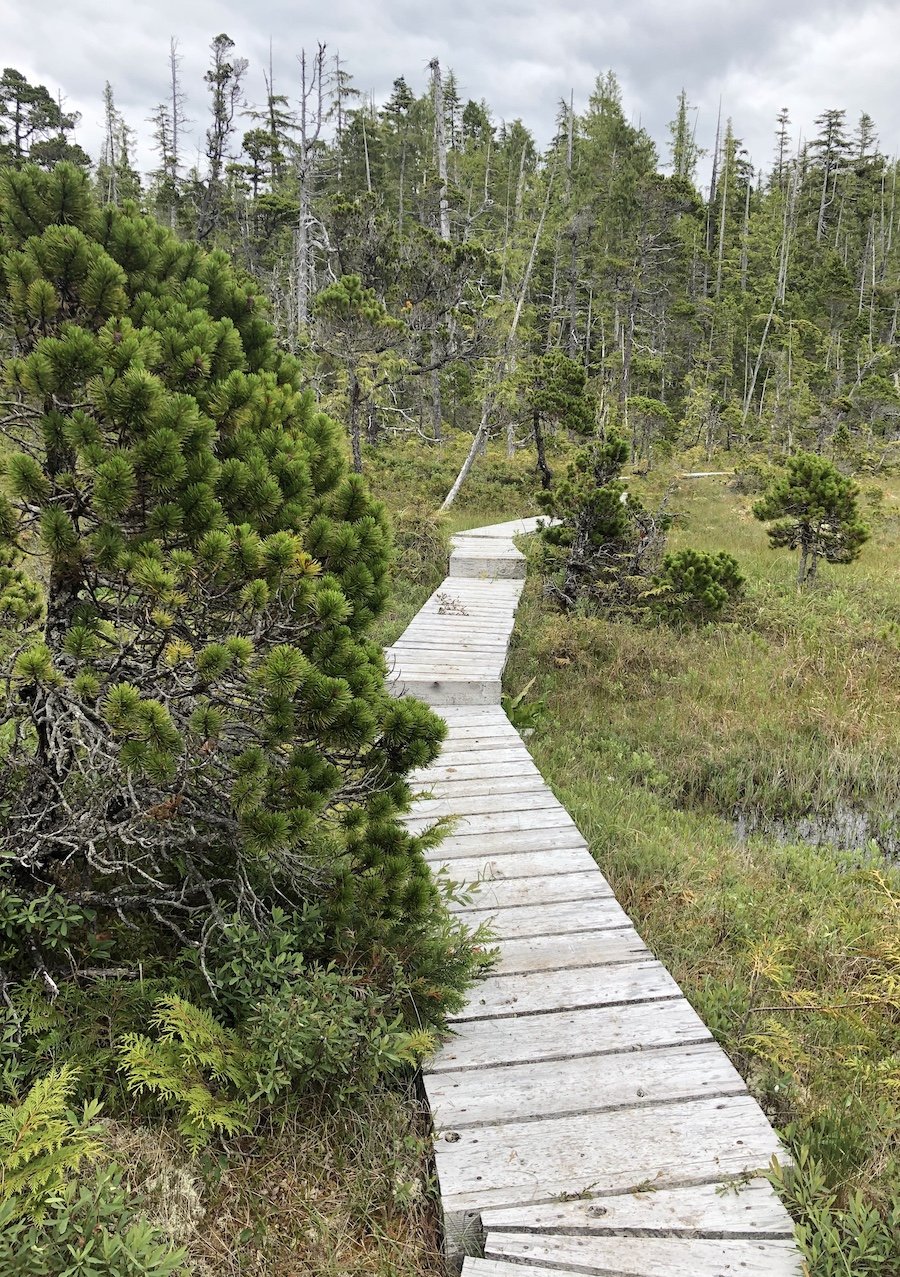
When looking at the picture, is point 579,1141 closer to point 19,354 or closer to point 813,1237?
point 813,1237

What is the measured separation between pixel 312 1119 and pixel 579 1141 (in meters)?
0.79

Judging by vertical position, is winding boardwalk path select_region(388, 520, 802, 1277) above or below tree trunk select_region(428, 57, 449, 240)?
below

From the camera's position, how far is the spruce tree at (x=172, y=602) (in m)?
1.97

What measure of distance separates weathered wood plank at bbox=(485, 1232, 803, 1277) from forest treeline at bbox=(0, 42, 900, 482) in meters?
10.5

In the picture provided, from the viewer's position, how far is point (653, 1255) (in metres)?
1.82

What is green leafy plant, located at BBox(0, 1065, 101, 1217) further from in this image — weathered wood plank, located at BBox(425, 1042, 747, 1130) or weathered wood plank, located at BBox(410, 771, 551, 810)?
weathered wood plank, located at BBox(410, 771, 551, 810)

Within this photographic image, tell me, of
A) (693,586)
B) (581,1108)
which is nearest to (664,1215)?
(581,1108)

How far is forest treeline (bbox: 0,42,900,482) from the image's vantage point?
1473 cm

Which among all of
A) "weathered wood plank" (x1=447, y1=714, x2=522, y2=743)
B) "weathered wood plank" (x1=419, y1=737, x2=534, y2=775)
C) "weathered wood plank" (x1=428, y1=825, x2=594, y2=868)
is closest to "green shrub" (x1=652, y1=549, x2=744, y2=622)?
"weathered wood plank" (x1=447, y1=714, x2=522, y2=743)

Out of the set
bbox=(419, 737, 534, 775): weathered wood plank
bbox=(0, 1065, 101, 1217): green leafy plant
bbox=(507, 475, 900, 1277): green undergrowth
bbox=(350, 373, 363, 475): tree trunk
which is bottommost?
bbox=(507, 475, 900, 1277): green undergrowth

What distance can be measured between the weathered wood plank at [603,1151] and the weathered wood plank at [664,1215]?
0.04 m

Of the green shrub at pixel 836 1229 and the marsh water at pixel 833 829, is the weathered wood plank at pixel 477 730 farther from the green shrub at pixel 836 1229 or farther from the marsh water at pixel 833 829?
the green shrub at pixel 836 1229

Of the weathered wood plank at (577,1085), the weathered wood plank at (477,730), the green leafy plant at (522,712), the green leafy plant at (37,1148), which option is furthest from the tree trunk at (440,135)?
the green leafy plant at (37,1148)

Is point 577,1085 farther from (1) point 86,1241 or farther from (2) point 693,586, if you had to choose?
(2) point 693,586
